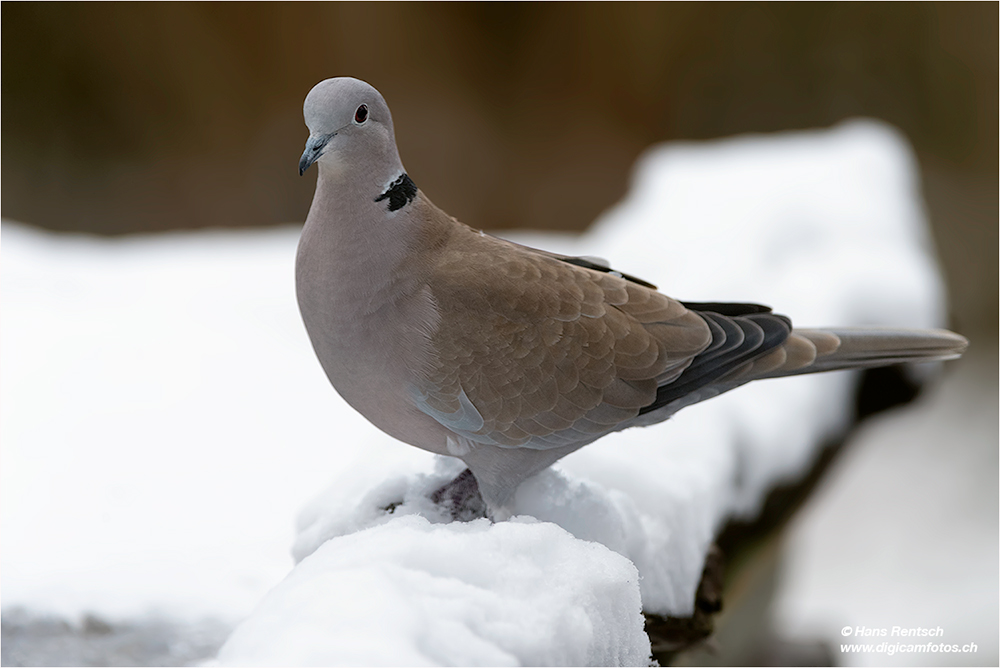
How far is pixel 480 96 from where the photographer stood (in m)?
4.49

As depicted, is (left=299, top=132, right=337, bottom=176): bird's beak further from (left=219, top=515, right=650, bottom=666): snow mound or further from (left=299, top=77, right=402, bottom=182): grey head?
(left=219, top=515, right=650, bottom=666): snow mound

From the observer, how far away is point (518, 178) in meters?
4.77

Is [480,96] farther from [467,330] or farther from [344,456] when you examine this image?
[467,330]

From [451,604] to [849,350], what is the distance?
0.89m

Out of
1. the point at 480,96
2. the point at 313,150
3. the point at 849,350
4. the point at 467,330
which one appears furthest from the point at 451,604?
the point at 480,96

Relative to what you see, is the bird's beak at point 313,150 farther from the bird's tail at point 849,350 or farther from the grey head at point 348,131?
the bird's tail at point 849,350

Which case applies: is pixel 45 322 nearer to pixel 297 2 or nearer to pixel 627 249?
pixel 627 249

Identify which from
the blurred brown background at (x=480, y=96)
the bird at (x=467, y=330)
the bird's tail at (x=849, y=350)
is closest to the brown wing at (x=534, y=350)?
the bird at (x=467, y=330)

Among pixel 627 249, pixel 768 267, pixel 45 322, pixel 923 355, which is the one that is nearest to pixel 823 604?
pixel 923 355

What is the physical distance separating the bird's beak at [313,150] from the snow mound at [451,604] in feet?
1.49

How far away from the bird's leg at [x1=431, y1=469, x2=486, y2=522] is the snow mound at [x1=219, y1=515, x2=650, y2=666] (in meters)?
0.30

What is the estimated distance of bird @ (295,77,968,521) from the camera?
1.18 m

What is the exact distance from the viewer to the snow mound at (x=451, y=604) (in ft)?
2.76

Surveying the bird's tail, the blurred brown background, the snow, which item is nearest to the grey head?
the snow
